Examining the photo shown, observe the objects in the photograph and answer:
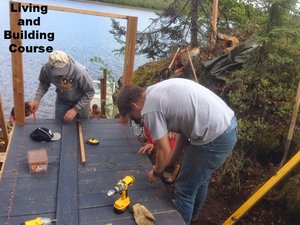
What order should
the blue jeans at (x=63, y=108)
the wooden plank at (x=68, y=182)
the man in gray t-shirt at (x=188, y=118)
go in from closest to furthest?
1. the man in gray t-shirt at (x=188, y=118)
2. the wooden plank at (x=68, y=182)
3. the blue jeans at (x=63, y=108)

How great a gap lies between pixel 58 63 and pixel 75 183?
1420 millimetres

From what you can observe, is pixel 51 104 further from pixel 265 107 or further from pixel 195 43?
pixel 265 107

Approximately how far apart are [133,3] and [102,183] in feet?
68.8

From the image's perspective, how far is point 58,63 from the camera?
3514 millimetres

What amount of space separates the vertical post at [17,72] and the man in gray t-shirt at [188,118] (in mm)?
1913

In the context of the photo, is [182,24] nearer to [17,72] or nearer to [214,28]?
Result: [214,28]

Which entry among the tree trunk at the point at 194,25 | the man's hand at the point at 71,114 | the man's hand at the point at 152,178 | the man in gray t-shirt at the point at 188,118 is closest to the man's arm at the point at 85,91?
the man's hand at the point at 71,114

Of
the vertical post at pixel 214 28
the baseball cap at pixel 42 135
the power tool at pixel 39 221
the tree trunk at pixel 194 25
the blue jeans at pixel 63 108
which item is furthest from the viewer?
the tree trunk at pixel 194 25

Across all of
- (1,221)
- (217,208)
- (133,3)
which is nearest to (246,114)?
(217,208)

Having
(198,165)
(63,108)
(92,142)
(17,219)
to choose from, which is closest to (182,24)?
(63,108)

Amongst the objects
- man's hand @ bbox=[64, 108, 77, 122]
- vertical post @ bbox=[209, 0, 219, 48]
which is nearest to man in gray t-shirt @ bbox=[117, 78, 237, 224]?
man's hand @ bbox=[64, 108, 77, 122]

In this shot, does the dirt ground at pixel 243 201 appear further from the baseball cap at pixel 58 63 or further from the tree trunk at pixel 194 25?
the tree trunk at pixel 194 25

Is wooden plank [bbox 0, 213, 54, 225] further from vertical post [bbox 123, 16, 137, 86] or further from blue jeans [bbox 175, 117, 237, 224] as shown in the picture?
vertical post [bbox 123, 16, 137, 86]

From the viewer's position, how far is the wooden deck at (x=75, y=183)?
2.48 m
